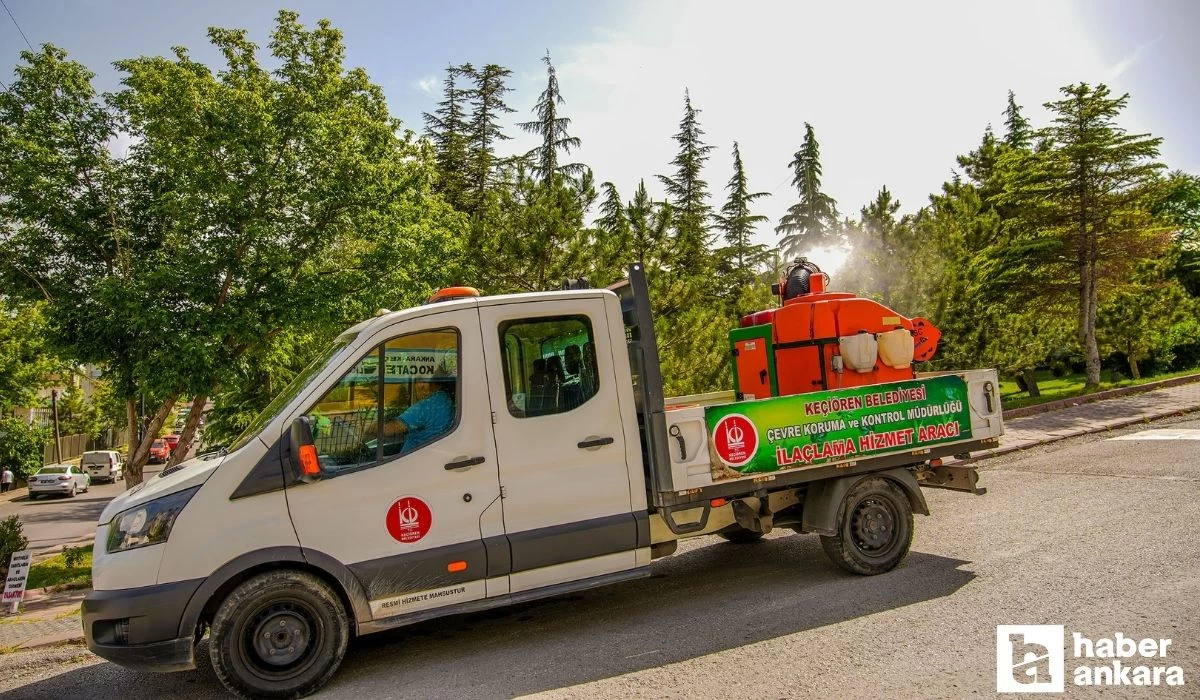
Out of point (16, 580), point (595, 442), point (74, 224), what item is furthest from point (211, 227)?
point (595, 442)

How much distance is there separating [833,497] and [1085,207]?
1792 cm

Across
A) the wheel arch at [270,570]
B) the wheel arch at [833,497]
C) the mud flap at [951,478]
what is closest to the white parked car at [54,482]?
the wheel arch at [270,570]

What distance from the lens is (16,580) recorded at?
821 centimetres

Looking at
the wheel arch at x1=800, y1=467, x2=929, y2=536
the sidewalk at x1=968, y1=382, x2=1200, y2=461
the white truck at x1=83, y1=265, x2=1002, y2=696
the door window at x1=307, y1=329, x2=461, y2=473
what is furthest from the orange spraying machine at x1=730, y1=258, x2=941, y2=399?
the sidewalk at x1=968, y1=382, x2=1200, y2=461

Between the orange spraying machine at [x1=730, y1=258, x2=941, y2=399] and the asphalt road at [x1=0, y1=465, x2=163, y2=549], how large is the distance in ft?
51.3

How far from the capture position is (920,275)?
1830 cm

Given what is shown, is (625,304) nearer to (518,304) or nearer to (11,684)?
(518,304)

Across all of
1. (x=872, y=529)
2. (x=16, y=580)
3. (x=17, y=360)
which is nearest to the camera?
(x=872, y=529)

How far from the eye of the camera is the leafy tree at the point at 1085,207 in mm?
19047

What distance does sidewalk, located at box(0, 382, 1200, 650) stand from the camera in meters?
7.02

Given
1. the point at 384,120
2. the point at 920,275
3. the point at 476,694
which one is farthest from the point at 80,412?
the point at 476,694

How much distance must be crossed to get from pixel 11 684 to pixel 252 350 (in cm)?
786

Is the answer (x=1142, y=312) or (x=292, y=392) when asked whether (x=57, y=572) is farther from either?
(x=1142, y=312)

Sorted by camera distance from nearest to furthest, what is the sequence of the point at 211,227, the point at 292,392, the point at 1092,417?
the point at 292,392, the point at 211,227, the point at 1092,417
